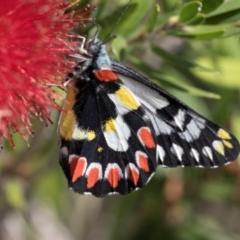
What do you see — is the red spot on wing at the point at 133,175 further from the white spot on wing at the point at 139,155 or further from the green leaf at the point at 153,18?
the green leaf at the point at 153,18

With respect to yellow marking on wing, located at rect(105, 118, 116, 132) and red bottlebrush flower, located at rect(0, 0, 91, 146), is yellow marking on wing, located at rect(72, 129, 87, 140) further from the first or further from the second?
red bottlebrush flower, located at rect(0, 0, 91, 146)

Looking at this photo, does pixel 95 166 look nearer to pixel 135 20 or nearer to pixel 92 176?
pixel 92 176

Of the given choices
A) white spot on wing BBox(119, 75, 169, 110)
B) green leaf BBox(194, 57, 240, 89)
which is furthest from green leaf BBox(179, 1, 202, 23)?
green leaf BBox(194, 57, 240, 89)

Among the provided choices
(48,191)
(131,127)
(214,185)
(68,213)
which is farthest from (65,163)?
(68,213)

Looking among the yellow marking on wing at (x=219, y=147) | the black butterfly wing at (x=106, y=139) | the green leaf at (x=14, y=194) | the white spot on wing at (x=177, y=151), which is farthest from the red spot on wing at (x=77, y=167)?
the green leaf at (x=14, y=194)

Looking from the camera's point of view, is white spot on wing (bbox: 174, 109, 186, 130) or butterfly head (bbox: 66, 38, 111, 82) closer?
butterfly head (bbox: 66, 38, 111, 82)

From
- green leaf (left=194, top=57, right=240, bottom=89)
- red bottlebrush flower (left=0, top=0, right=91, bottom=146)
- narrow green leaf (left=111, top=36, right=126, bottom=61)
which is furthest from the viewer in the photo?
green leaf (left=194, top=57, right=240, bottom=89)

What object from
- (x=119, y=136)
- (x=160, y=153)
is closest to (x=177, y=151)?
(x=160, y=153)
